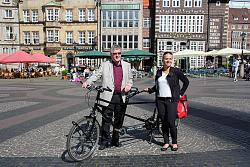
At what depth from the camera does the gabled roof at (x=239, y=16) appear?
62.0 meters

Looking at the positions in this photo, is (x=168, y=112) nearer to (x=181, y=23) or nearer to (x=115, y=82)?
(x=115, y=82)

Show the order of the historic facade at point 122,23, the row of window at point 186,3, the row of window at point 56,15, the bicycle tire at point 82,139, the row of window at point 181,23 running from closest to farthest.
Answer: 1. the bicycle tire at point 82,139
2. the row of window at point 186,3
3. the row of window at point 181,23
4. the historic facade at point 122,23
5. the row of window at point 56,15

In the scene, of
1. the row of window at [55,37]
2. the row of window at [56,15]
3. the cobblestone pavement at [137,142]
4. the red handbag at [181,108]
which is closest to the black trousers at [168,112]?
the red handbag at [181,108]

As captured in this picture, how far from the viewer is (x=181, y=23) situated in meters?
37.2

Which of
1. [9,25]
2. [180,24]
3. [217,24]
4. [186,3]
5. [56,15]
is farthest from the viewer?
[9,25]

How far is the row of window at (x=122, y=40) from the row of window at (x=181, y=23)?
5010mm

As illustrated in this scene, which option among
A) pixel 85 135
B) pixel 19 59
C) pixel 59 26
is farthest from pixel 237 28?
pixel 85 135

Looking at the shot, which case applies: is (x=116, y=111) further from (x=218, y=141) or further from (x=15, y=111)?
(x=15, y=111)

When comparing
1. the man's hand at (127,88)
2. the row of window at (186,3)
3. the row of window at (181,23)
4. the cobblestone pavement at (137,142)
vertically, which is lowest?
the cobblestone pavement at (137,142)

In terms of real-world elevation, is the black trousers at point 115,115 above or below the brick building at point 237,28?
below

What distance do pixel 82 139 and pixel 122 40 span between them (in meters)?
35.4

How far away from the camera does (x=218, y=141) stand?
15.0 ft

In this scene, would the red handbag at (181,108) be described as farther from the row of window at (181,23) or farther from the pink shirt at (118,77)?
the row of window at (181,23)

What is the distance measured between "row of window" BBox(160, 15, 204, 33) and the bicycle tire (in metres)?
35.5
